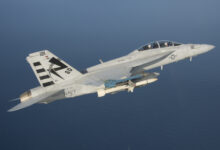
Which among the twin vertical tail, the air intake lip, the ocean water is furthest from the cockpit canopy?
the ocean water

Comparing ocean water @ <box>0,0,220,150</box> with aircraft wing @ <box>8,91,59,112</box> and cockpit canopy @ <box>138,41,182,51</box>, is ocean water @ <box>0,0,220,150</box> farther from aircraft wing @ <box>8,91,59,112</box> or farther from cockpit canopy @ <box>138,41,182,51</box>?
aircraft wing @ <box>8,91,59,112</box>

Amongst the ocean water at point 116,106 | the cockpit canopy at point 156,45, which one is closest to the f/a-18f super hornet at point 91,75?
the cockpit canopy at point 156,45

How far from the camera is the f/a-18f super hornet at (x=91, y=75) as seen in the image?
15555mm

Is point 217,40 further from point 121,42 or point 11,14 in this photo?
point 11,14

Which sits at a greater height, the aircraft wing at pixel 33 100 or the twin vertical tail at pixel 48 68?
the twin vertical tail at pixel 48 68

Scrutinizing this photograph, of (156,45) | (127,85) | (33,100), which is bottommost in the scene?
(127,85)

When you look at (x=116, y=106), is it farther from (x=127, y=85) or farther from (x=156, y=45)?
(x=127, y=85)

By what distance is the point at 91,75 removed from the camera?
1780 cm

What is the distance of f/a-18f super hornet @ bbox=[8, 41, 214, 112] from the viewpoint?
15555 millimetres

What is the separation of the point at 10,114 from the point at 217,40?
3135 inches

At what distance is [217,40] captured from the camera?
3570 inches

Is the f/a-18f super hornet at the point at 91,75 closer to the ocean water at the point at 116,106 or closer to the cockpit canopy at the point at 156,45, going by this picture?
the cockpit canopy at the point at 156,45

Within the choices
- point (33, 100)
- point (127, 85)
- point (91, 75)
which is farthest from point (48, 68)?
point (127, 85)

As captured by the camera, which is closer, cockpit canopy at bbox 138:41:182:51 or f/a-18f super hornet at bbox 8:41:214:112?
f/a-18f super hornet at bbox 8:41:214:112
